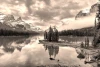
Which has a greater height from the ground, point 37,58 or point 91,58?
point 91,58

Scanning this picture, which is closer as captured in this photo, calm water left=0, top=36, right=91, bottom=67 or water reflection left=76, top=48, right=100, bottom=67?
water reflection left=76, top=48, right=100, bottom=67

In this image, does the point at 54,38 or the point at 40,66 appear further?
the point at 54,38

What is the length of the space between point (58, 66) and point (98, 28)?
49535mm

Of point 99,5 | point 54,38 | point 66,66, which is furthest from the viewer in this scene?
point 54,38

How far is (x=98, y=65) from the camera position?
59.1m

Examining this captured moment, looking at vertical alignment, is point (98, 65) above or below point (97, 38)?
below

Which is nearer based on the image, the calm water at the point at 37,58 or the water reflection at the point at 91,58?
the water reflection at the point at 91,58

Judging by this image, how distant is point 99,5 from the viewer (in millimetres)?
101062

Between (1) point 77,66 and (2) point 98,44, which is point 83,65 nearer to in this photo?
(1) point 77,66

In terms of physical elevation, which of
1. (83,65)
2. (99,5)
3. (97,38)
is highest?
(99,5)

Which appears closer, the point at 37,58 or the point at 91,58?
the point at 91,58

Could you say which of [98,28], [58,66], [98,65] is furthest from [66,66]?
[98,28]

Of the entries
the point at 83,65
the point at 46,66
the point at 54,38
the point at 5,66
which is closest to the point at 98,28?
the point at 83,65

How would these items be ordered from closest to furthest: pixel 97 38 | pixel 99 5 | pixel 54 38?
pixel 97 38 < pixel 99 5 < pixel 54 38
